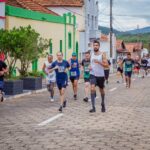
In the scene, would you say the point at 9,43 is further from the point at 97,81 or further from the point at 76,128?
the point at 76,128

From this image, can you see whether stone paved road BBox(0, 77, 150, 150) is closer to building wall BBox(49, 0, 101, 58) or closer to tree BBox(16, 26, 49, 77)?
tree BBox(16, 26, 49, 77)

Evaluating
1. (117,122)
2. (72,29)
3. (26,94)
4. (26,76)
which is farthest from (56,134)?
(72,29)

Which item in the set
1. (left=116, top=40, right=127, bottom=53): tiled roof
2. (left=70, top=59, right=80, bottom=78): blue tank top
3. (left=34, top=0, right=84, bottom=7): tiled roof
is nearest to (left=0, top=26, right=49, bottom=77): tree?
(left=70, top=59, right=80, bottom=78): blue tank top

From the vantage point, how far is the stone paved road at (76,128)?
10289mm

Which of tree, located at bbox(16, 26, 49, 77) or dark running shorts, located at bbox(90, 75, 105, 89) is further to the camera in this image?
tree, located at bbox(16, 26, 49, 77)

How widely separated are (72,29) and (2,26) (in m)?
18.5

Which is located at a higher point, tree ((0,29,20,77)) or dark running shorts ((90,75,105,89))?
tree ((0,29,20,77))

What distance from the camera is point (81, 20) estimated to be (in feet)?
180

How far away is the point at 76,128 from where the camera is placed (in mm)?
12453

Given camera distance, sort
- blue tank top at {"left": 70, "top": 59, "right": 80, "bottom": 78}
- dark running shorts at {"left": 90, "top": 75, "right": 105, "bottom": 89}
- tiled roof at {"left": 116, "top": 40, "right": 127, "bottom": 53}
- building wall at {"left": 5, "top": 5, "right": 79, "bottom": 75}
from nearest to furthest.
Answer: dark running shorts at {"left": 90, "top": 75, "right": 105, "bottom": 89} < blue tank top at {"left": 70, "top": 59, "right": 80, "bottom": 78} < building wall at {"left": 5, "top": 5, "right": 79, "bottom": 75} < tiled roof at {"left": 116, "top": 40, "right": 127, "bottom": 53}

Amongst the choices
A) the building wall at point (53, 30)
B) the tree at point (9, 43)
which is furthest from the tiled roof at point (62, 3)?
the tree at point (9, 43)

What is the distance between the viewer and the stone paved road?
33.8 feet

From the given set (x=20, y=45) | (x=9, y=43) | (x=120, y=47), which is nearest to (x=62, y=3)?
(x=20, y=45)

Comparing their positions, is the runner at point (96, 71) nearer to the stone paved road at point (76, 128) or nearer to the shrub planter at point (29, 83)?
the stone paved road at point (76, 128)
